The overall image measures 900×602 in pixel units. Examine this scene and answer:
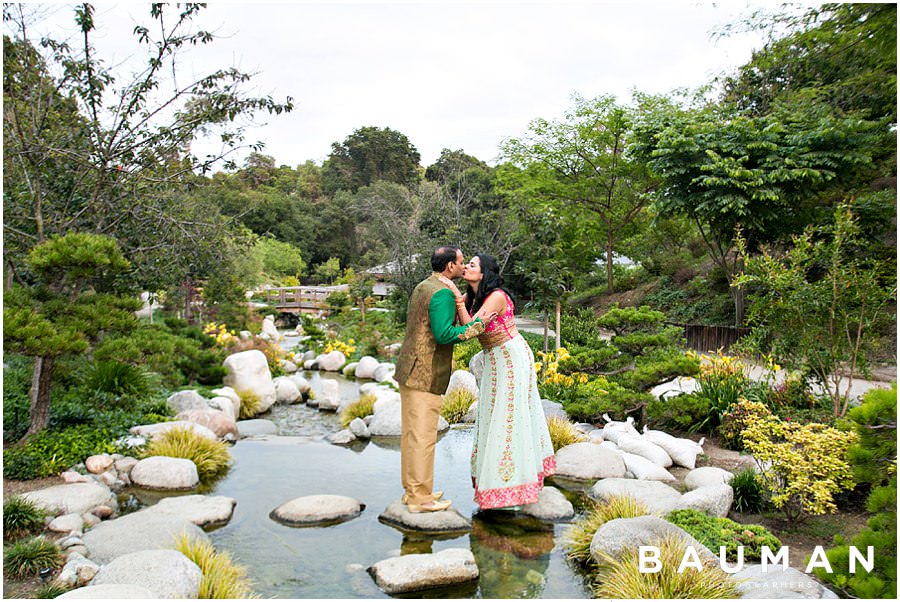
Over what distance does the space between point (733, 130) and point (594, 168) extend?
8342 millimetres

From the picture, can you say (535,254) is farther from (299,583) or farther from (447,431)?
(299,583)

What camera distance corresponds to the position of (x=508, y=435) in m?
4.97

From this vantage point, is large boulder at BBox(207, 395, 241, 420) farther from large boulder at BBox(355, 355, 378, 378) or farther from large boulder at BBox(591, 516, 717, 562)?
large boulder at BBox(591, 516, 717, 562)

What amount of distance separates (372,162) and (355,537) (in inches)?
1435

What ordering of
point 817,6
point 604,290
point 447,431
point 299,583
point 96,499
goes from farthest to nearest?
point 604,290, point 817,6, point 447,431, point 96,499, point 299,583

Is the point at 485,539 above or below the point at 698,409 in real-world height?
below

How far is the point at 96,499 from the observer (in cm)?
497

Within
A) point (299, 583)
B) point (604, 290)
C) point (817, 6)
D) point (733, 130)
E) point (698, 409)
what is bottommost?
point (299, 583)

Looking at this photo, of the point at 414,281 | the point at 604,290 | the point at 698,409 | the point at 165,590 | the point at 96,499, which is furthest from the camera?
the point at 604,290

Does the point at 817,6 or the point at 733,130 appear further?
the point at 733,130

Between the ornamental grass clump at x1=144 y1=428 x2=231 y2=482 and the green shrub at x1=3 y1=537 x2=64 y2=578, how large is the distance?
83.5 inches

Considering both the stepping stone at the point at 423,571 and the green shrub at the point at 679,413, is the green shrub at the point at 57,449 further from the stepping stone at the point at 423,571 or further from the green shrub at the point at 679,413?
the green shrub at the point at 679,413

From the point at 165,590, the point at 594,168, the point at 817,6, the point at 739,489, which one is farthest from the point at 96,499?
the point at 594,168

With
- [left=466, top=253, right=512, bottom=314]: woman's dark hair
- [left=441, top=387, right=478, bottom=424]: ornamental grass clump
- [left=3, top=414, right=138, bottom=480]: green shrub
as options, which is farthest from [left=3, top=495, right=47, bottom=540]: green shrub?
[left=441, top=387, right=478, bottom=424]: ornamental grass clump
